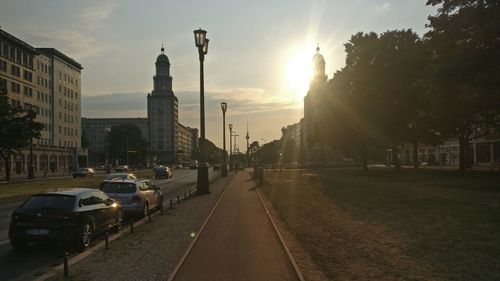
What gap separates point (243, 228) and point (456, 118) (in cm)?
2899

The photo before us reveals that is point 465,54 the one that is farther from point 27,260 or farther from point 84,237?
point 27,260

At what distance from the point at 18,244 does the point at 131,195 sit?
6.79 metres

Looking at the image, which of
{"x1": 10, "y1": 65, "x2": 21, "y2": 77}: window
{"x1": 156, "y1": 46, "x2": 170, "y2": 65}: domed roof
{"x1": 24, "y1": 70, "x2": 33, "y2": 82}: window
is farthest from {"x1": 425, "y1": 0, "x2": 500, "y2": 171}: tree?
{"x1": 156, "y1": 46, "x2": 170, "y2": 65}: domed roof

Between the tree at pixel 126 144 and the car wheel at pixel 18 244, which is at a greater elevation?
the tree at pixel 126 144

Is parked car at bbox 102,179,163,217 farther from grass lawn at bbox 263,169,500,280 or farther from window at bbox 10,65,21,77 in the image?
window at bbox 10,65,21,77

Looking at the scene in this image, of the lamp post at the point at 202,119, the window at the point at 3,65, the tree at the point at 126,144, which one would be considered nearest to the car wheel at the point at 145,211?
the lamp post at the point at 202,119

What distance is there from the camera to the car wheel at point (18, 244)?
12.5 meters

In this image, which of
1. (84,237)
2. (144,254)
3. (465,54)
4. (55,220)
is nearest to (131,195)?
(84,237)

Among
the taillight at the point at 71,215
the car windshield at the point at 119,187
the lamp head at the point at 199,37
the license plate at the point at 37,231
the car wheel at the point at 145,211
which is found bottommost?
the car wheel at the point at 145,211

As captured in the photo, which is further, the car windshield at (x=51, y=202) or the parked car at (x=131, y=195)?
the parked car at (x=131, y=195)

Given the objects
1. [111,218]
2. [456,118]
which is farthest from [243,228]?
[456,118]

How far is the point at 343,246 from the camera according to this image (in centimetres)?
1279

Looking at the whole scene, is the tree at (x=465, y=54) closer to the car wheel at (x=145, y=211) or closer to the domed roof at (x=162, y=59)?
the car wheel at (x=145, y=211)

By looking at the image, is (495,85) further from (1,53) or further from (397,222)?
(1,53)
